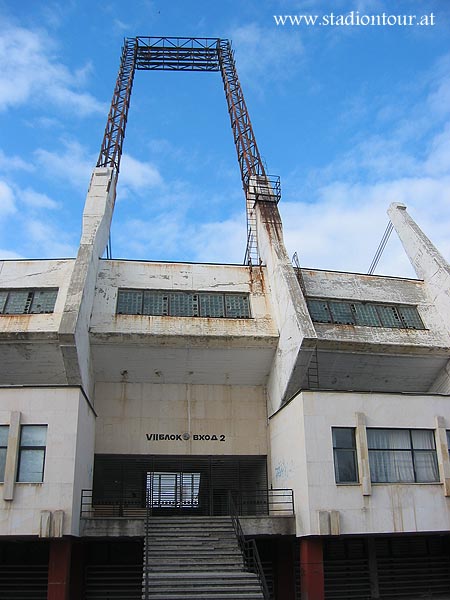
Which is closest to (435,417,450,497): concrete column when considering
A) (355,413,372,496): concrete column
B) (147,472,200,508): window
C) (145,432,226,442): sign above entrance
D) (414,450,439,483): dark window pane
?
(414,450,439,483): dark window pane

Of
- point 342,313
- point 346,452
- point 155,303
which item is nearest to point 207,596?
point 346,452

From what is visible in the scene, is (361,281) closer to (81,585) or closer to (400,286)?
(400,286)

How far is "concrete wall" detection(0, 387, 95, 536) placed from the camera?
52.2ft

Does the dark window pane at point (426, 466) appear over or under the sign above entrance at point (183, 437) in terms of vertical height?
under

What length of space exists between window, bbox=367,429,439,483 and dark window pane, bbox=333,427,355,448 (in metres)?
0.54

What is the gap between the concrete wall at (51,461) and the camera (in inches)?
627

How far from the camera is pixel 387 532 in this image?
55.3 feet

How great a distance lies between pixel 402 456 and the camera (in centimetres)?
1791

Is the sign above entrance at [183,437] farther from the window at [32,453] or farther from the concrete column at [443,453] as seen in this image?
the concrete column at [443,453]

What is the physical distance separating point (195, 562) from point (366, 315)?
39.0ft

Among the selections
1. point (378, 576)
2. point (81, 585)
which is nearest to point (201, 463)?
point (81, 585)

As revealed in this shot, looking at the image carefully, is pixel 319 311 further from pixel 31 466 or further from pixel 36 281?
pixel 31 466

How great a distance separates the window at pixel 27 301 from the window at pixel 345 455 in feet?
36.8

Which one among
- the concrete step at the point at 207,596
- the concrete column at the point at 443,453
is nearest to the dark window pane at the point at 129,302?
the concrete step at the point at 207,596
